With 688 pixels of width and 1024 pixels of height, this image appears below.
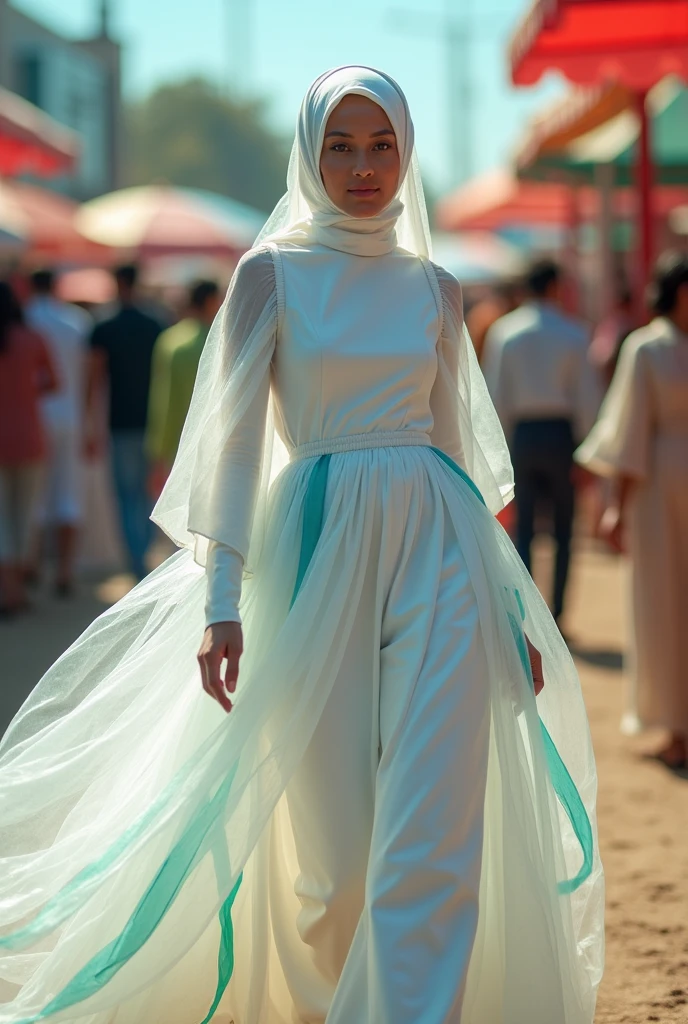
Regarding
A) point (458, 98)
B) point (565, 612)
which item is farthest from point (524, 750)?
point (458, 98)

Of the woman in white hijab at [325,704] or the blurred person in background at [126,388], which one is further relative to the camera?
the blurred person in background at [126,388]

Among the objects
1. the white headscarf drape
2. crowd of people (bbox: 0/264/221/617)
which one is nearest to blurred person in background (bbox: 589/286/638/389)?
crowd of people (bbox: 0/264/221/617)

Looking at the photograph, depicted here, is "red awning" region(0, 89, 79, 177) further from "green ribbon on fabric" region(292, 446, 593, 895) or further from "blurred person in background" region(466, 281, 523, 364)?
"green ribbon on fabric" region(292, 446, 593, 895)

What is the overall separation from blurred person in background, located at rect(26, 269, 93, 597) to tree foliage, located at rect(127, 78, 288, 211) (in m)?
88.5

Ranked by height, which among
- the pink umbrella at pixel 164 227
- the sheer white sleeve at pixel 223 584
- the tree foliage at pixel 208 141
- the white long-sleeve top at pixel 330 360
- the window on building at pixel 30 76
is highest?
the tree foliage at pixel 208 141

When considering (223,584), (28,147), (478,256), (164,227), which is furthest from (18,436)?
(478,256)

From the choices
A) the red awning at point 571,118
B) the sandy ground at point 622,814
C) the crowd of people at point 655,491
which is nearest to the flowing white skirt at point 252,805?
the sandy ground at point 622,814

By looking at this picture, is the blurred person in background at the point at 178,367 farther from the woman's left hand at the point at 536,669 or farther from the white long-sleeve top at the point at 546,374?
the woman's left hand at the point at 536,669

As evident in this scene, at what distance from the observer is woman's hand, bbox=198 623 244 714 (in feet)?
10.3

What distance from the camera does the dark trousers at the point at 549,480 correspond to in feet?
29.5

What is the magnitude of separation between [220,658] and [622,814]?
2980 mm

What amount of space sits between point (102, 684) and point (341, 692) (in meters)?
0.62

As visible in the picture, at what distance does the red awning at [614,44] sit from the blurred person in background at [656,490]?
1641 millimetres

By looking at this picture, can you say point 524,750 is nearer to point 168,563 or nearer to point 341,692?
point 341,692
